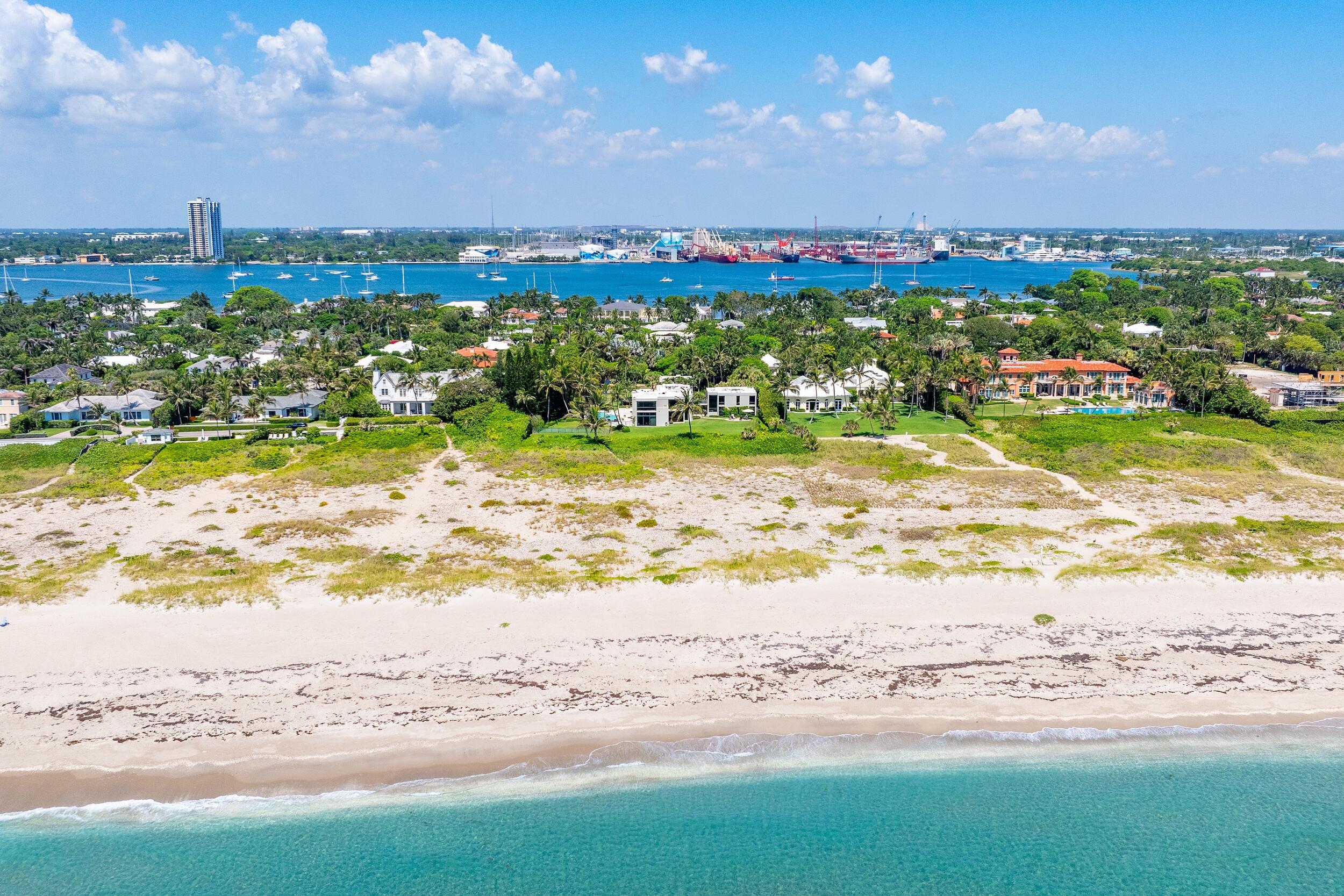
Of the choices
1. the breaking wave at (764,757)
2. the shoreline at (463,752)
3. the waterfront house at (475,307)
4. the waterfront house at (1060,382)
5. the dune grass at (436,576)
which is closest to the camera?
the breaking wave at (764,757)

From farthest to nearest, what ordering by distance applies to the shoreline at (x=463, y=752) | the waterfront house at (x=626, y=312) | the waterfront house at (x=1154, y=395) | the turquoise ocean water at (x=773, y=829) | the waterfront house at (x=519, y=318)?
the waterfront house at (x=626, y=312) < the waterfront house at (x=519, y=318) < the waterfront house at (x=1154, y=395) < the shoreline at (x=463, y=752) < the turquoise ocean water at (x=773, y=829)

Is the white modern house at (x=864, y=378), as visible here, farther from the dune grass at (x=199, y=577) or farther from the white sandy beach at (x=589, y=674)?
the dune grass at (x=199, y=577)

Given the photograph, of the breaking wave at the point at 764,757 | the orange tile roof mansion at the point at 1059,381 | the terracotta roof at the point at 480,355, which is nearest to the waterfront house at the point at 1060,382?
the orange tile roof mansion at the point at 1059,381

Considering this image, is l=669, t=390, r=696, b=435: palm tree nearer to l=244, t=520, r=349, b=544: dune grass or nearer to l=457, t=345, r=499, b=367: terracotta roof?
l=457, t=345, r=499, b=367: terracotta roof

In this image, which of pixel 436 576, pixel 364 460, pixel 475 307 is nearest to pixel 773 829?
pixel 436 576

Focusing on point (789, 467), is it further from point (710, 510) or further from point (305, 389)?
point (305, 389)

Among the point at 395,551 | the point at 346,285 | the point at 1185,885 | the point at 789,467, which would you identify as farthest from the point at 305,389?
the point at 346,285

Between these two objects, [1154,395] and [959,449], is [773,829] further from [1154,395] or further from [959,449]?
[1154,395]
